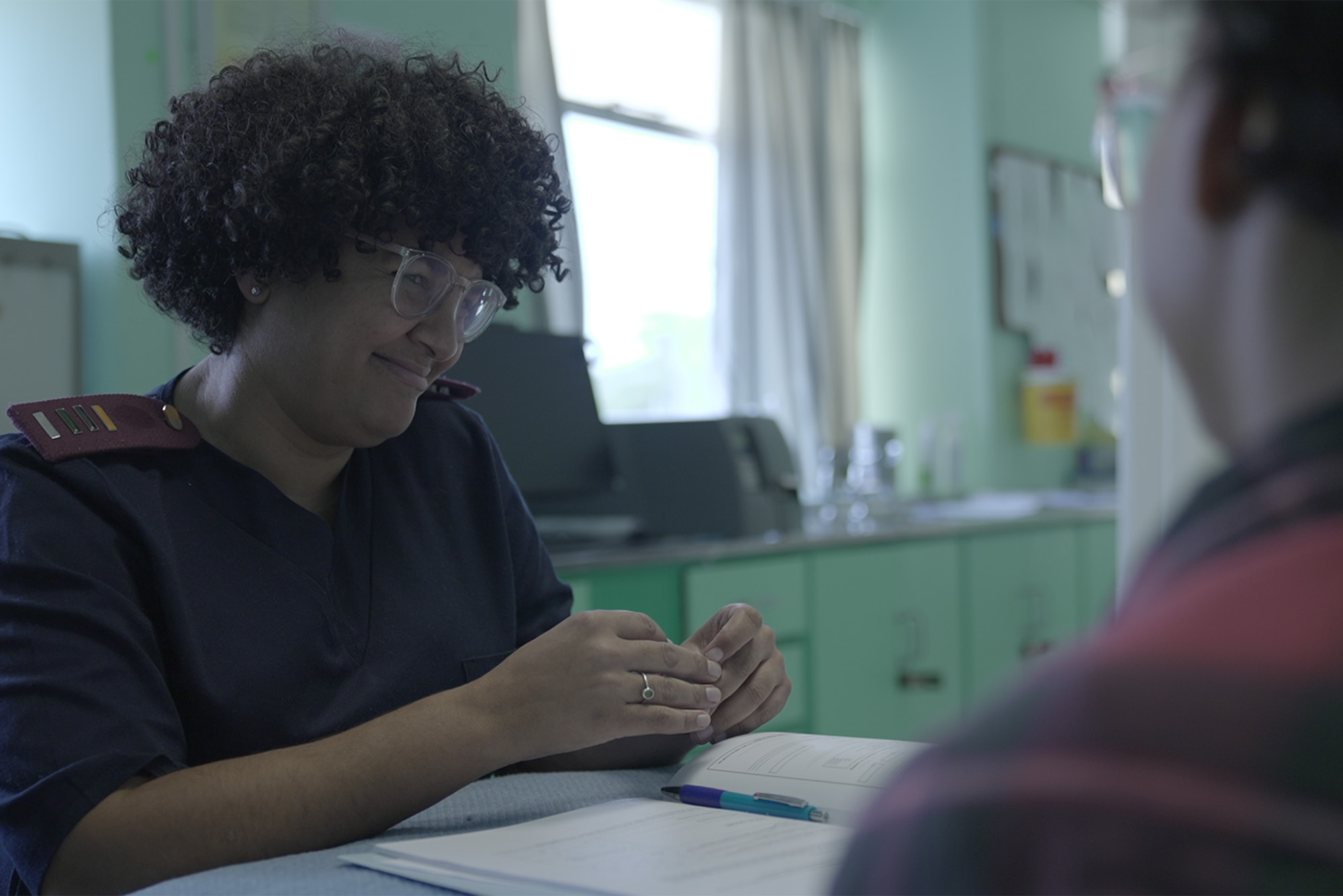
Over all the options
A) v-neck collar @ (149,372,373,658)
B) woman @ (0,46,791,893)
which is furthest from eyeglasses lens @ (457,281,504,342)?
v-neck collar @ (149,372,373,658)

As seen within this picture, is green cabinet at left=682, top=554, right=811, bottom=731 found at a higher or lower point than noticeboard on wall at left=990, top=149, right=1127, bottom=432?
lower

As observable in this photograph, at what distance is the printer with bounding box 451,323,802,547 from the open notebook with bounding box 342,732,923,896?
1.38 meters

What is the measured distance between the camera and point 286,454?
1.14 metres

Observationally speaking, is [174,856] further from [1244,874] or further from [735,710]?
[1244,874]

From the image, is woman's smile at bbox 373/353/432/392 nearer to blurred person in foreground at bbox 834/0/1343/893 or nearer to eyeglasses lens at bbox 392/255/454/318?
eyeglasses lens at bbox 392/255/454/318

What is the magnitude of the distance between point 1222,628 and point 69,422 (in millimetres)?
997

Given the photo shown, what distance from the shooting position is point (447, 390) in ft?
4.50

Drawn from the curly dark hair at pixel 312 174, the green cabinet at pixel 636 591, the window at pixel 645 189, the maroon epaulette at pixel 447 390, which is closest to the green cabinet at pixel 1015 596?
the window at pixel 645 189

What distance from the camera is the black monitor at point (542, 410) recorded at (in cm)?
239

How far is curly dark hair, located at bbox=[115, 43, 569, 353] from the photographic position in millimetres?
1084

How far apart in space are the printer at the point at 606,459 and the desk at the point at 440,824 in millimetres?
1285

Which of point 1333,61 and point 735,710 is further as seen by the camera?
point 735,710

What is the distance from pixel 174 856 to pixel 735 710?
0.53 m

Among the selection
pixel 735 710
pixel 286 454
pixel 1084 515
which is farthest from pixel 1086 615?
pixel 286 454
